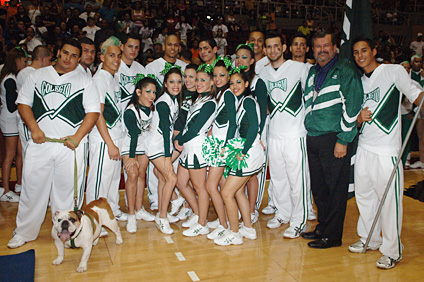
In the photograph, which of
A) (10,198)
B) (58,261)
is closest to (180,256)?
(58,261)

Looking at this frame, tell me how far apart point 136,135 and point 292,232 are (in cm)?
182

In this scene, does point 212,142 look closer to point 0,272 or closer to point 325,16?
point 0,272

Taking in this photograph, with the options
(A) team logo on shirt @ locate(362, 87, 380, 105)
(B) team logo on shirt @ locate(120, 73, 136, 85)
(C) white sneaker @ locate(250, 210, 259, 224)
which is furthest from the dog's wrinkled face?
(A) team logo on shirt @ locate(362, 87, 380, 105)

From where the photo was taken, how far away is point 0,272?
131 inches

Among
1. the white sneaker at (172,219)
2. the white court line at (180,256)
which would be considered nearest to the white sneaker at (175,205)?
the white sneaker at (172,219)

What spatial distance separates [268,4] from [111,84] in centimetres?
1207

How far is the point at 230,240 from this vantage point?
4082 millimetres

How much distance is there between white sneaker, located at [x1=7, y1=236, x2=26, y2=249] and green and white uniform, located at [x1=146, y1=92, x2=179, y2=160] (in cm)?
142

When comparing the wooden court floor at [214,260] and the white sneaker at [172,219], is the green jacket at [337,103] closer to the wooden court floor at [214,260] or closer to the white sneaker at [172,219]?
the wooden court floor at [214,260]

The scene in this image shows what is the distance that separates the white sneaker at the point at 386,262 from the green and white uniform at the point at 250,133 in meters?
1.31

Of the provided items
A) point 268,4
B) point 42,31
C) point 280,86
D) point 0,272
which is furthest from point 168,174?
point 268,4

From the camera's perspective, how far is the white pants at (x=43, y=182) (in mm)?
3912

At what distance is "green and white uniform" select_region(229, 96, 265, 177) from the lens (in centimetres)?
391

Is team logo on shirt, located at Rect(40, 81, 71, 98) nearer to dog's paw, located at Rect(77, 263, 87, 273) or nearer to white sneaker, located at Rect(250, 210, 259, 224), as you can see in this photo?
dog's paw, located at Rect(77, 263, 87, 273)
